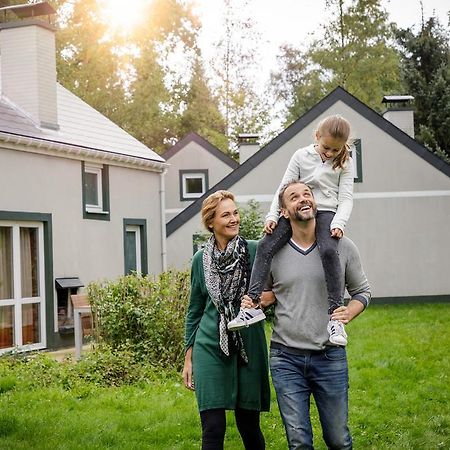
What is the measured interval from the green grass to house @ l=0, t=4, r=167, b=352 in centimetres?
410

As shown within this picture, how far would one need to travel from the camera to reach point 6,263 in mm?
14867

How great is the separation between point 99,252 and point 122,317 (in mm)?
6763

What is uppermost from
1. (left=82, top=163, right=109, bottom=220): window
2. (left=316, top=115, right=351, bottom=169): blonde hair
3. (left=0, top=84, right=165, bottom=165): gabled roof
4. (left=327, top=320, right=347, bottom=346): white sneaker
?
(left=0, top=84, right=165, bottom=165): gabled roof

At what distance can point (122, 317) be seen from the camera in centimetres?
1122

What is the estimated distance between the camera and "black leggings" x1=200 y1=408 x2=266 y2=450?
16.8 feet

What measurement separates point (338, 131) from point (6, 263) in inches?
418

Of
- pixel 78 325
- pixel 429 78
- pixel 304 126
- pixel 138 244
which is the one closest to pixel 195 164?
pixel 304 126

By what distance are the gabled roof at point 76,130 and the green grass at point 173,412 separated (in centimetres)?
565

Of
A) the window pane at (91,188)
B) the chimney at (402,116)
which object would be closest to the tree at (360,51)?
the chimney at (402,116)

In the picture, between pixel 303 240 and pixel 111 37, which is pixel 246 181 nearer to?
pixel 111 37

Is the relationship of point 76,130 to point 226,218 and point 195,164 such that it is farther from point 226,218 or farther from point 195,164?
point 195,164

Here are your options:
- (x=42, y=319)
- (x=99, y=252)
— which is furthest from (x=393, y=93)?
(x=42, y=319)

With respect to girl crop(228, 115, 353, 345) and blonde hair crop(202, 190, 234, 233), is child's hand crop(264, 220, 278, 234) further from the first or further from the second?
blonde hair crop(202, 190, 234, 233)

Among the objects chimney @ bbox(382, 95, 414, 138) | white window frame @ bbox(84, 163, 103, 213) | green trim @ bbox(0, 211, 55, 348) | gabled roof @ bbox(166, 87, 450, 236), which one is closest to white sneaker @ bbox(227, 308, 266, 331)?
green trim @ bbox(0, 211, 55, 348)
